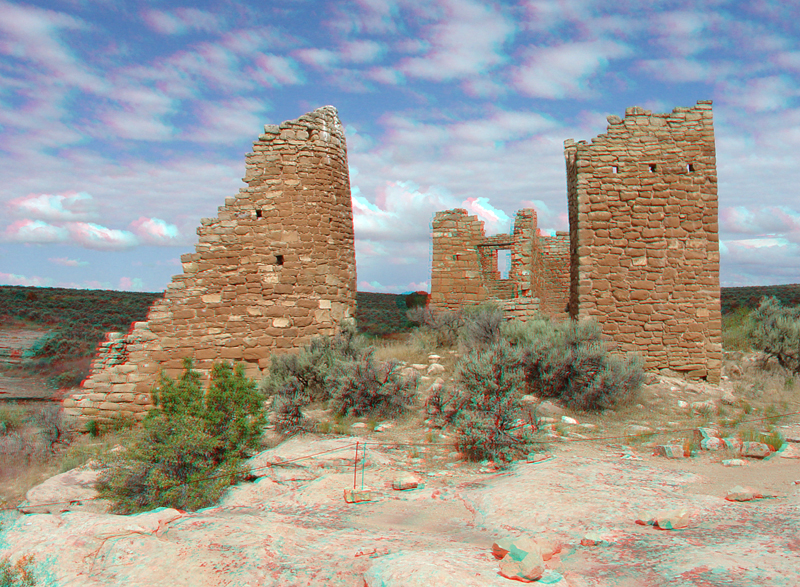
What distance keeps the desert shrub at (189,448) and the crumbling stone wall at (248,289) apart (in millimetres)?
2060

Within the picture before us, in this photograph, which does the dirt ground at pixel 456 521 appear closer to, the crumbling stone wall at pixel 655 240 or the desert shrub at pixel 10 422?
the crumbling stone wall at pixel 655 240

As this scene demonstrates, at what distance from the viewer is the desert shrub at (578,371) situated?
729 cm

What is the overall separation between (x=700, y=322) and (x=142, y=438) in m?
8.38

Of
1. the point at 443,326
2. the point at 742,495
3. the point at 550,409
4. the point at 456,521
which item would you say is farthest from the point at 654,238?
the point at 456,521

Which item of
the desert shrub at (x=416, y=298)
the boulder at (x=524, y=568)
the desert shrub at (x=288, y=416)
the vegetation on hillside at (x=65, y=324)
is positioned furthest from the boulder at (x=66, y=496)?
the desert shrub at (x=416, y=298)

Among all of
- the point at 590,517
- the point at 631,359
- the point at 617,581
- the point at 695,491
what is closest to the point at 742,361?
the point at 631,359

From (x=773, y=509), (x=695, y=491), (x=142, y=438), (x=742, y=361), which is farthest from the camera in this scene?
(x=742, y=361)

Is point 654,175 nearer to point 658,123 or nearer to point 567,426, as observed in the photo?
point 658,123

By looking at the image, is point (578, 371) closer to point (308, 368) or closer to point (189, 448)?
point (308, 368)

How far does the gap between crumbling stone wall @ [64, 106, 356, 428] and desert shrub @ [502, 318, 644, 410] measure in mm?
3477

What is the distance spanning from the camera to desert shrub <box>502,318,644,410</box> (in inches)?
287

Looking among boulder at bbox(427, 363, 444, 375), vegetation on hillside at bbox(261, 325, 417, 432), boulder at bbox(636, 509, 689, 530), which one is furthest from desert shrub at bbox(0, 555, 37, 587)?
boulder at bbox(427, 363, 444, 375)

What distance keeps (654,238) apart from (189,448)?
7681 millimetres

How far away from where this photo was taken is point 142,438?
5.28 m
